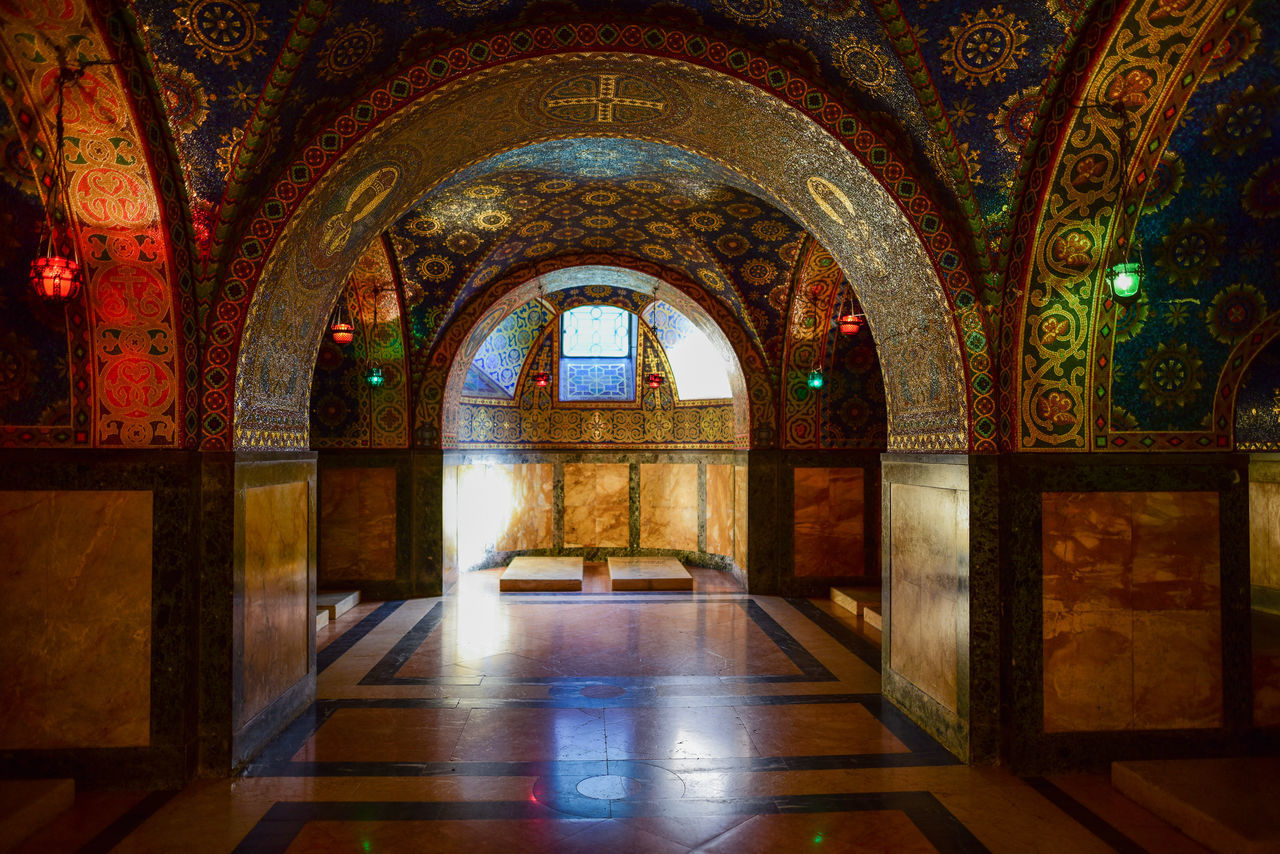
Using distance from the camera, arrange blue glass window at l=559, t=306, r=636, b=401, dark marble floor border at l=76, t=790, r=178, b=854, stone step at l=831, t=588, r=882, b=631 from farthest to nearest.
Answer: blue glass window at l=559, t=306, r=636, b=401 → stone step at l=831, t=588, r=882, b=631 → dark marble floor border at l=76, t=790, r=178, b=854

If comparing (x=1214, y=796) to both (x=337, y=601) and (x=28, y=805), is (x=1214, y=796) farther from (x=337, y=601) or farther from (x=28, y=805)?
(x=337, y=601)

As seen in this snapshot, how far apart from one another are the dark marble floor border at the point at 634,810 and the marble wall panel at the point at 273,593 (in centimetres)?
104

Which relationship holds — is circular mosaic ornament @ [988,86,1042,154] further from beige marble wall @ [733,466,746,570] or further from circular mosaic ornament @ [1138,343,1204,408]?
beige marble wall @ [733,466,746,570]

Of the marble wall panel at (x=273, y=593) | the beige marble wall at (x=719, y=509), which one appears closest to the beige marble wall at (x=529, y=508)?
the beige marble wall at (x=719, y=509)

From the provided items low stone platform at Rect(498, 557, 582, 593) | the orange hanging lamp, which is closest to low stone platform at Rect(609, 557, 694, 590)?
low stone platform at Rect(498, 557, 582, 593)

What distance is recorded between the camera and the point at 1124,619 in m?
5.36

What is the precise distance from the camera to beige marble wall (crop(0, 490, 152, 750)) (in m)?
4.93

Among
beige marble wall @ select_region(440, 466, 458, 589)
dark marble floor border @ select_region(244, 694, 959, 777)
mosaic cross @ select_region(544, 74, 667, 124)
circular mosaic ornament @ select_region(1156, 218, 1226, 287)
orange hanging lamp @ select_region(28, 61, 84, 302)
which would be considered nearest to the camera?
orange hanging lamp @ select_region(28, 61, 84, 302)

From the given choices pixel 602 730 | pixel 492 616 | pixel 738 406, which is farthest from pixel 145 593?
pixel 738 406

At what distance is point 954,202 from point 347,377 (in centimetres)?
856

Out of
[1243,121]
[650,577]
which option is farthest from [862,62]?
[650,577]

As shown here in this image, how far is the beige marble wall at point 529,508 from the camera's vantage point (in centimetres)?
1415

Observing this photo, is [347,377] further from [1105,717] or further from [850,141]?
[1105,717]

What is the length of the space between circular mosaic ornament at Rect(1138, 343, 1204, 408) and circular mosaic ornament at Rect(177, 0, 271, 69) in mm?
6086
